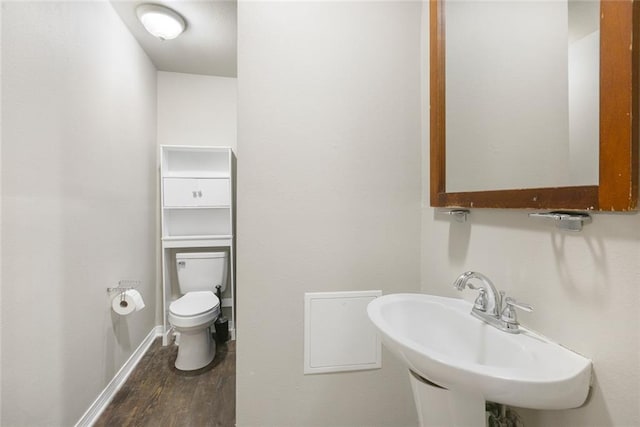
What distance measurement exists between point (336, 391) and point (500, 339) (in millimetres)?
794

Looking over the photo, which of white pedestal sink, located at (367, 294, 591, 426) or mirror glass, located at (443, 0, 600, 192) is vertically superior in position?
mirror glass, located at (443, 0, 600, 192)

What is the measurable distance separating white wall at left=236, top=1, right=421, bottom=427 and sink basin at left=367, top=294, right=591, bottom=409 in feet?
1.04

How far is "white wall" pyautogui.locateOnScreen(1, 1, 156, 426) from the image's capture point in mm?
995

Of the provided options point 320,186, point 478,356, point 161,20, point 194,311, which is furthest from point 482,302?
point 161,20

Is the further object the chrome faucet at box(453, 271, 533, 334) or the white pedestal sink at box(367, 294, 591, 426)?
the chrome faucet at box(453, 271, 533, 334)

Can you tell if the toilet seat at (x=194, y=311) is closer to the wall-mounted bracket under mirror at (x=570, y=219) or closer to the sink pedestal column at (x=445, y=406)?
the sink pedestal column at (x=445, y=406)

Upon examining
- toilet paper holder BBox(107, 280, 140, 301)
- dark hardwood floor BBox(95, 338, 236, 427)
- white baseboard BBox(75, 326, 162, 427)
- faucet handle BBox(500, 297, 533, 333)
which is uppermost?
faucet handle BBox(500, 297, 533, 333)

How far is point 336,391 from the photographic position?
1.20 metres

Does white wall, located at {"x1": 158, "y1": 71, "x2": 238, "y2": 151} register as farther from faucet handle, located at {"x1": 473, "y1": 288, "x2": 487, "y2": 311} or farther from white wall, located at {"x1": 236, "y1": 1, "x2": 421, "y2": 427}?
faucet handle, located at {"x1": 473, "y1": 288, "x2": 487, "y2": 311}

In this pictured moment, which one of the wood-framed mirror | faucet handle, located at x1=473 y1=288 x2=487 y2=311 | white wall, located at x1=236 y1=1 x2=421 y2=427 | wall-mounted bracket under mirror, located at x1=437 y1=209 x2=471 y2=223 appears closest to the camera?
the wood-framed mirror

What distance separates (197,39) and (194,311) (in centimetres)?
206

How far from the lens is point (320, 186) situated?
3.92 ft

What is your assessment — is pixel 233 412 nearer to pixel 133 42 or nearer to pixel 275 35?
pixel 275 35

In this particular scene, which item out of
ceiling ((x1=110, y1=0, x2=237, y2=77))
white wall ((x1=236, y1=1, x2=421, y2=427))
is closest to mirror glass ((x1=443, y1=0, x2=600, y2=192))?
white wall ((x1=236, y1=1, x2=421, y2=427))
